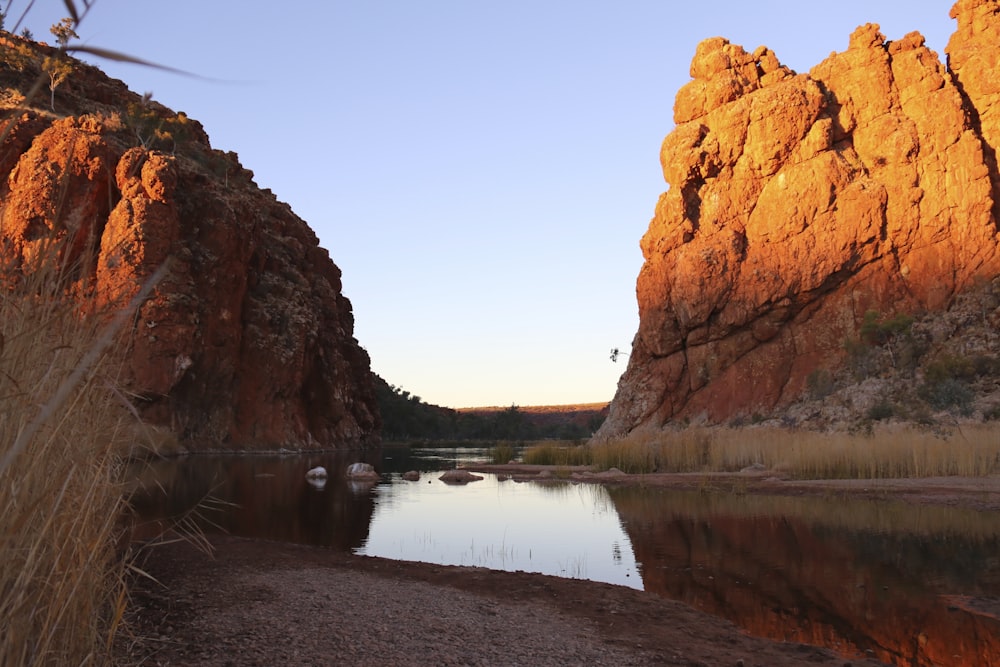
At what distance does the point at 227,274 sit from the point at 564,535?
4240 centimetres

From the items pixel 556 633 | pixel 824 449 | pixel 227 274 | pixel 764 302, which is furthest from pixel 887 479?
pixel 227 274

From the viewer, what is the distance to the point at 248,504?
60.2ft

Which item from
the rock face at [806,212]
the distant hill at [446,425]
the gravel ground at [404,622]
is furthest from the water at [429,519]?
the distant hill at [446,425]

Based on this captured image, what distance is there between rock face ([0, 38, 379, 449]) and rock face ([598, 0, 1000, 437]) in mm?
23790

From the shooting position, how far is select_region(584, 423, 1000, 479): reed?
20234 millimetres

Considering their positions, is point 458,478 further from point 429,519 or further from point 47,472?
point 47,472

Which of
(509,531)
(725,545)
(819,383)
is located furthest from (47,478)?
(819,383)

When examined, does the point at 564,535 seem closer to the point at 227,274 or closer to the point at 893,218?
the point at 893,218

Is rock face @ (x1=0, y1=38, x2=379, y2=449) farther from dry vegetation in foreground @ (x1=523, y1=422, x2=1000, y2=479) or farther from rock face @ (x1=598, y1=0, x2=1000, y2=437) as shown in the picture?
rock face @ (x1=598, y1=0, x2=1000, y2=437)

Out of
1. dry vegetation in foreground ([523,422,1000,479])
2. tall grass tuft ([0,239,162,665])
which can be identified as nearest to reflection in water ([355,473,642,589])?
dry vegetation in foreground ([523,422,1000,479])

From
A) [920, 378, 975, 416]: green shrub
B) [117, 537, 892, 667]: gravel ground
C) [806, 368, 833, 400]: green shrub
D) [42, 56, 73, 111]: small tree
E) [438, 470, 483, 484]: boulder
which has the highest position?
[806, 368, 833, 400]: green shrub

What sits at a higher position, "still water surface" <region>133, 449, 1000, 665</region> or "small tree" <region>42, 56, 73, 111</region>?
"small tree" <region>42, 56, 73, 111</region>

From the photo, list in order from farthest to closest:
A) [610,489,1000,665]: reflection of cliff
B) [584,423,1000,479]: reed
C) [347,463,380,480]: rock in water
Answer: [347,463,380,480]: rock in water → [584,423,1000,479]: reed → [610,489,1000,665]: reflection of cliff

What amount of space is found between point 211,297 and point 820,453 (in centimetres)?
3940
